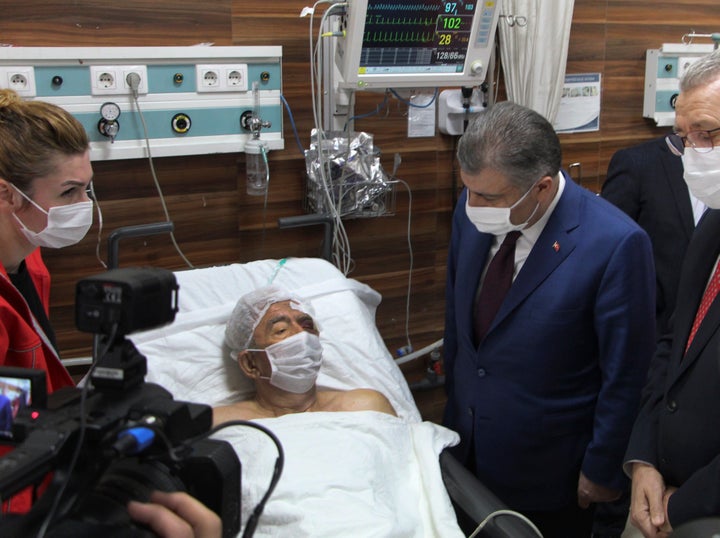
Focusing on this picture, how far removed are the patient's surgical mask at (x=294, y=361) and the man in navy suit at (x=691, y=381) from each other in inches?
33.9

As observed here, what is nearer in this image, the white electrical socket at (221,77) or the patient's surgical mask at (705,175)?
the patient's surgical mask at (705,175)

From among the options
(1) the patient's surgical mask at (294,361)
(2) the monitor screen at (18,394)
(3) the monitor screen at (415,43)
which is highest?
(3) the monitor screen at (415,43)

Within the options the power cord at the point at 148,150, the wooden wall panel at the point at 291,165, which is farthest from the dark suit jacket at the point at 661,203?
the power cord at the point at 148,150

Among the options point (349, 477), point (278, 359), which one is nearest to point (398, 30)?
point (278, 359)

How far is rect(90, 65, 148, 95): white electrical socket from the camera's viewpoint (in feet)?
7.36

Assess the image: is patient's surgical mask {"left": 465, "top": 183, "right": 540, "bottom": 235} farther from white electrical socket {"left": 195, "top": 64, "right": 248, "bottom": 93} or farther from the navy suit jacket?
white electrical socket {"left": 195, "top": 64, "right": 248, "bottom": 93}

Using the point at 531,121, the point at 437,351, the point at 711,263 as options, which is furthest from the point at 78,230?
the point at 437,351

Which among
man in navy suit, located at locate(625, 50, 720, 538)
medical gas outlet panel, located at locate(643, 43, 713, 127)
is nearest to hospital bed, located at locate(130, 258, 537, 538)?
man in navy suit, located at locate(625, 50, 720, 538)

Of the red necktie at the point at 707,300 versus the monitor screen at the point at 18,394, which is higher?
the monitor screen at the point at 18,394

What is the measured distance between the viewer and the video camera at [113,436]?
78 centimetres

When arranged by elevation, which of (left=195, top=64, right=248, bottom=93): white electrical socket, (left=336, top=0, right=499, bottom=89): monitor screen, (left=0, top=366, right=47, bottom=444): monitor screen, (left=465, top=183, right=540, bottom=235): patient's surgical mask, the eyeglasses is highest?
(left=336, top=0, right=499, bottom=89): monitor screen

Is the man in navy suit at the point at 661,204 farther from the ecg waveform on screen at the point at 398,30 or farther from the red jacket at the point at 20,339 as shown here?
the red jacket at the point at 20,339

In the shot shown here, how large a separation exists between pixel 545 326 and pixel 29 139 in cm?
125

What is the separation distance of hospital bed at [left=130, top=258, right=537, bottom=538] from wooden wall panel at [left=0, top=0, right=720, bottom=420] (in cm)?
35
